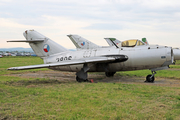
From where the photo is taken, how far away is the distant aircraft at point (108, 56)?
12.4m

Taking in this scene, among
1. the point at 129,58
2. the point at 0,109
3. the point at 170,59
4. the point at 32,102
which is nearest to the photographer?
the point at 0,109

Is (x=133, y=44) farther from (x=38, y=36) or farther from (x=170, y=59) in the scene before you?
(x=38, y=36)

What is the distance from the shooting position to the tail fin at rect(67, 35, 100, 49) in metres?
15.9

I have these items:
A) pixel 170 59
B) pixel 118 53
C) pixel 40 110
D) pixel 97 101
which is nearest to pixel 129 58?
pixel 118 53

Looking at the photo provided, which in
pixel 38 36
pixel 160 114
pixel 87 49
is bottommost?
pixel 160 114

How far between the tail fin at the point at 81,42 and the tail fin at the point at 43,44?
5.53ft

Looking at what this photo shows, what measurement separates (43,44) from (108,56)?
6145 millimetres

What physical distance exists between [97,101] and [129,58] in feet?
22.0

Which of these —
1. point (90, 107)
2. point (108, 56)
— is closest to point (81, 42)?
point (108, 56)

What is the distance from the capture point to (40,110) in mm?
6035

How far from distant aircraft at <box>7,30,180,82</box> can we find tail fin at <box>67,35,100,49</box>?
21 cm

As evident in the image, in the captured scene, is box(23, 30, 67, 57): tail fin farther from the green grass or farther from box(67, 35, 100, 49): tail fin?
the green grass

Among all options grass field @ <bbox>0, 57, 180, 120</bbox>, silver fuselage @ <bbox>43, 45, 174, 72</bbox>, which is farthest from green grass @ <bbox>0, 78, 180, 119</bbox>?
silver fuselage @ <bbox>43, 45, 174, 72</bbox>

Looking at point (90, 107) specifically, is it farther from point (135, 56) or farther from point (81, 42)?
point (81, 42)
